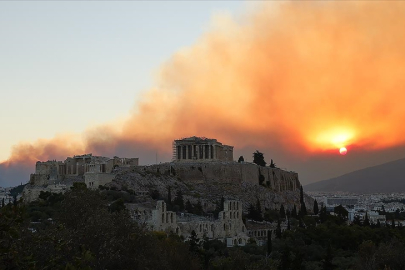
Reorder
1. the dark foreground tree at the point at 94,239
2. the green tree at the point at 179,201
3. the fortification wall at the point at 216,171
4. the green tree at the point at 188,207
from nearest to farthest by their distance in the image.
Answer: the dark foreground tree at the point at 94,239, the green tree at the point at 188,207, the green tree at the point at 179,201, the fortification wall at the point at 216,171

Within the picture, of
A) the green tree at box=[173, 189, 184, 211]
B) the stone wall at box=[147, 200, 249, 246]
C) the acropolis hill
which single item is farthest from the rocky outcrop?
the stone wall at box=[147, 200, 249, 246]

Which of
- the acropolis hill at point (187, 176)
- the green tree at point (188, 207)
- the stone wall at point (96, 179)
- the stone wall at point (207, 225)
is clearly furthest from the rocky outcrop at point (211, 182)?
A: the stone wall at point (207, 225)

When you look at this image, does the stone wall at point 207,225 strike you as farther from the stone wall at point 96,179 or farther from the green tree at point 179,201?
the stone wall at point 96,179

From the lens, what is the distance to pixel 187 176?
71688 mm

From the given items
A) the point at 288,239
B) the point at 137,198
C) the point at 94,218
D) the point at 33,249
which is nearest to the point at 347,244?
the point at 288,239

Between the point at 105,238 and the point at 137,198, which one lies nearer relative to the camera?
the point at 105,238

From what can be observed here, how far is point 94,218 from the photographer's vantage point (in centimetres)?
2177

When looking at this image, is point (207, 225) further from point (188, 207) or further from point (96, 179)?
point (96, 179)

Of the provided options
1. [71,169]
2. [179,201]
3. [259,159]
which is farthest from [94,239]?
[259,159]

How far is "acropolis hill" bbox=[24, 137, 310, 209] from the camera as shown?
62000mm

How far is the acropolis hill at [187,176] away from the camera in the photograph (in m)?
62.0

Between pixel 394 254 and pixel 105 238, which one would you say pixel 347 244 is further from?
pixel 105 238

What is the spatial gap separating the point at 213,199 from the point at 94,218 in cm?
4442

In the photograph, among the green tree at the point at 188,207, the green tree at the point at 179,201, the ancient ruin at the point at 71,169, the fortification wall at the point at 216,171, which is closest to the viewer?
the green tree at the point at 188,207
